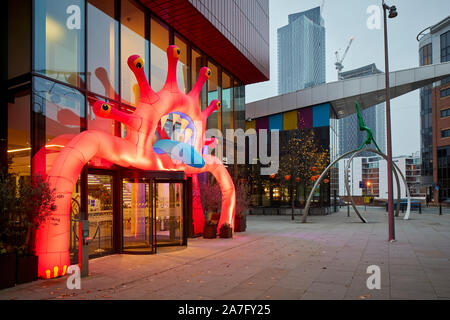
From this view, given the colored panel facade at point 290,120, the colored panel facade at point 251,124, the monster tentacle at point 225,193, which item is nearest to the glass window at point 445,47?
the colored panel facade at point 290,120

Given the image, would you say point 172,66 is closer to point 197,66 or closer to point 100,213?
point 100,213

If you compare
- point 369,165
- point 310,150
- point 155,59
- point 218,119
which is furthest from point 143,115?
point 369,165

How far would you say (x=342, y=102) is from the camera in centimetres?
3506

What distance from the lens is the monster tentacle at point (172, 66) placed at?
12500 mm

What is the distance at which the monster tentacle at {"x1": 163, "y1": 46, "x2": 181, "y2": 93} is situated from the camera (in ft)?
41.0

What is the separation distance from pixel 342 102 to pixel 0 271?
32519 mm

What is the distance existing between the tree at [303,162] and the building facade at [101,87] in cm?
1406

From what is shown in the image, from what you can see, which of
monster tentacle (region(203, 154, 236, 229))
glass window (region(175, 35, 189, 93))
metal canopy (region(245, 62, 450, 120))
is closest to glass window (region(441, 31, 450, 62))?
metal canopy (region(245, 62, 450, 120))

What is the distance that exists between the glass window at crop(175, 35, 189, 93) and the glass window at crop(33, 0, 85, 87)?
19.2 feet

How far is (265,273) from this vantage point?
891 centimetres

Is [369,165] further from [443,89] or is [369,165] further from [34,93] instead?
[34,93]

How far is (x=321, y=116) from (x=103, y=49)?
84.9ft

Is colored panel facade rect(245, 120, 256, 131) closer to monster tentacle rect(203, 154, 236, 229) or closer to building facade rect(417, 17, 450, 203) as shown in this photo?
monster tentacle rect(203, 154, 236, 229)

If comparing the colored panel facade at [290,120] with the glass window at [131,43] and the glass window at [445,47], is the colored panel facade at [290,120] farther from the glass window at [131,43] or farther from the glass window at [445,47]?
the glass window at [445,47]
